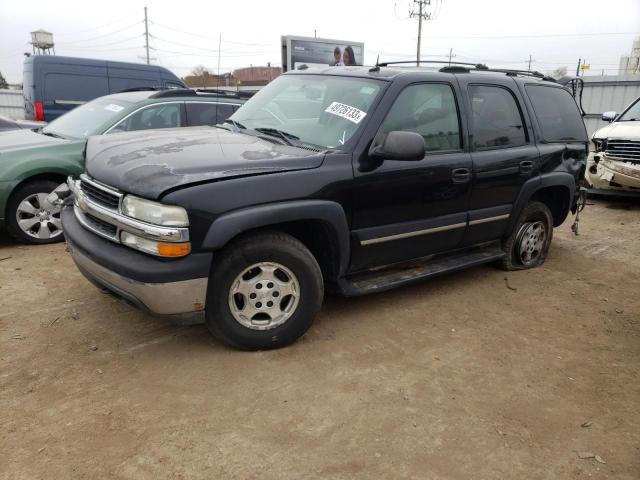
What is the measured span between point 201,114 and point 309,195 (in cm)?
366

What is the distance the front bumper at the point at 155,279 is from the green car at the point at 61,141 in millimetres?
2095

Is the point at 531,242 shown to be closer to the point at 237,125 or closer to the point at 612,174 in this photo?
the point at 237,125

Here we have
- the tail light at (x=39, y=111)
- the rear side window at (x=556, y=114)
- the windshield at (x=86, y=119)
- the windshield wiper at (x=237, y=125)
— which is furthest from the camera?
the tail light at (x=39, y=111)

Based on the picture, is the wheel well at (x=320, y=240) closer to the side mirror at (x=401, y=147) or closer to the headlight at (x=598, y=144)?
the side mirror at (x=401, y=147)

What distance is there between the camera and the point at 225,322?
3.26 meters

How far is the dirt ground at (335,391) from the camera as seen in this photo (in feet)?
8.20

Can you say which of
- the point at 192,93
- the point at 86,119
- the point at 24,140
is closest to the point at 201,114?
the point at 192,93

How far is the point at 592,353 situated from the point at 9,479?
358 cm

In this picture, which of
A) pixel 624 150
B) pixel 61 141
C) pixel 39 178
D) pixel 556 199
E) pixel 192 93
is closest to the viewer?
pixel 39 178

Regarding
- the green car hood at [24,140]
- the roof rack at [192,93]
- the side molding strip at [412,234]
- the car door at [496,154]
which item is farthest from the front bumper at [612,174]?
the green car hood at [24,140]

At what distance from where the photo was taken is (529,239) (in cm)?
530

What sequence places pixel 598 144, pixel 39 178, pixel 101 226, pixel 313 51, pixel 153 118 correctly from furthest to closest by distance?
1. pixel 313 51
2. pixel 598 144
3. pixel 153 118
4. pixel 39 178
5. pixel 101 226

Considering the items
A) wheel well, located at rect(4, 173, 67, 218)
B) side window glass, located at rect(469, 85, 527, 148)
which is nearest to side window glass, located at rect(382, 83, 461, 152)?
side window glass, located at rect(469, 85, 527, 148)

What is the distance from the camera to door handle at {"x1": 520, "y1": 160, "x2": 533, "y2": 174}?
4.72 m
